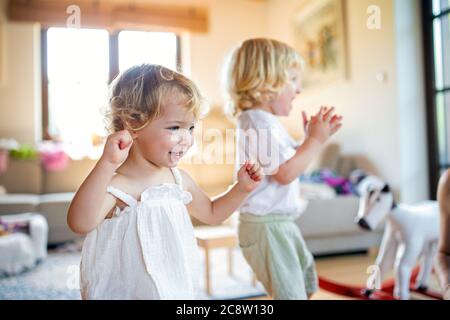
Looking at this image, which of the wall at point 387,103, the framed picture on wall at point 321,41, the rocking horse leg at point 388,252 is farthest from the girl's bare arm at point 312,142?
the framed picture on wall at point 321,41

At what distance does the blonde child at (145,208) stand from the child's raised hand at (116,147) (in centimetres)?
5

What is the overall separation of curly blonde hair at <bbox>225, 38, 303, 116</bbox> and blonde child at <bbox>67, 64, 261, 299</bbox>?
0.26 m

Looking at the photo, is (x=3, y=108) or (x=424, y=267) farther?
(x=3, y=108)

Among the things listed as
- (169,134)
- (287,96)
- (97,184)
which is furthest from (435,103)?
(97,184)

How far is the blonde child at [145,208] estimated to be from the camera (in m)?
0.59

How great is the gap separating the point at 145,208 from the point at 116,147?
116 mm

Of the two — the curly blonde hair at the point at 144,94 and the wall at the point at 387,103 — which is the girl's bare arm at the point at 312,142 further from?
the wall at the point at 387,103

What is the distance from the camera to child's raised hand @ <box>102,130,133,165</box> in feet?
1.71

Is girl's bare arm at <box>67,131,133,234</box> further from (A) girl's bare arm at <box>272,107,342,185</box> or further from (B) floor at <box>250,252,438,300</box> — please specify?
(B) floor at <box>250,252,438,300</box>

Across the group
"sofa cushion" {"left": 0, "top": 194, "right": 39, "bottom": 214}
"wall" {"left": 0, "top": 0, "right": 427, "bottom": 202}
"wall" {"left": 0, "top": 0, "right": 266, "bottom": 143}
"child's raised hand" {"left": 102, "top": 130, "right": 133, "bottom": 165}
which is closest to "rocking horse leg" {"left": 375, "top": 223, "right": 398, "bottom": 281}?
"wall" {"left": 0, "top": 0, "right": 427, "bottom": 202}
